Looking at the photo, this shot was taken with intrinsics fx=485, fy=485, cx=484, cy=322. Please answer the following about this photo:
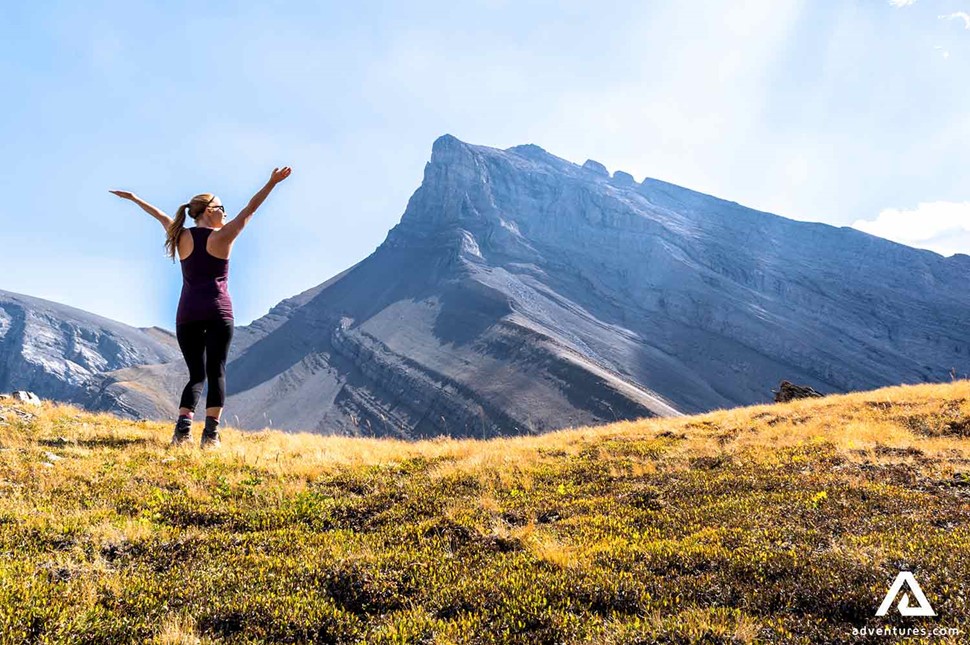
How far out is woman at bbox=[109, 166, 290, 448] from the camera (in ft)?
27.4

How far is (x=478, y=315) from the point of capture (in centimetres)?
18900

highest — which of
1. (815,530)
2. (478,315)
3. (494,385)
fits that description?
(815,530)

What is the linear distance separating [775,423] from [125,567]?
15150mm

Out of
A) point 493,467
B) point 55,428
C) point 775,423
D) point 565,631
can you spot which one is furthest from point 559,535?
point 775,423

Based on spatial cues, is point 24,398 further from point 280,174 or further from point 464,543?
point 464,543

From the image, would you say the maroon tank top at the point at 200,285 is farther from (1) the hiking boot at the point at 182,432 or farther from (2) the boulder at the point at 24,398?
(2) the boulder at the point at 24,398

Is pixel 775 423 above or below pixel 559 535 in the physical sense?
above

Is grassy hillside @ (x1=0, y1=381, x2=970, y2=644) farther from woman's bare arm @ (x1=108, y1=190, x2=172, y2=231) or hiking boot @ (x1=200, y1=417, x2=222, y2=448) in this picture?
woman's bare arm @ (x1=108, y1=190, x2=172, y2=231)

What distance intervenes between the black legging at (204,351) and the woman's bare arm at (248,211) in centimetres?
151

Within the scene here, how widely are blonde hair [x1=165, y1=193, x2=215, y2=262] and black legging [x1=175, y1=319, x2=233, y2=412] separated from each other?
1.36m

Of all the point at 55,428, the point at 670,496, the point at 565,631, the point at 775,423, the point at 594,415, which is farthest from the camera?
the point at 594,415

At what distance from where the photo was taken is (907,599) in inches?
145

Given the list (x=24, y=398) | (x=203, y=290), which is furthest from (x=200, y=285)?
(x=24, y=398)

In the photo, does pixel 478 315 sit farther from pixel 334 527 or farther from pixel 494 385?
pixel 334 527
